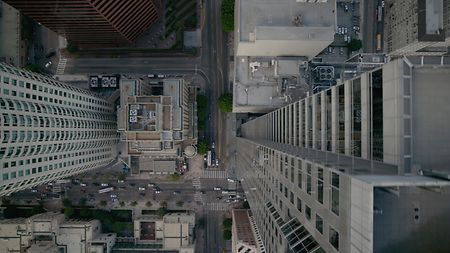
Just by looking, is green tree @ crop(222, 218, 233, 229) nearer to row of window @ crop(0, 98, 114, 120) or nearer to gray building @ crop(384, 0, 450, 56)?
row of window @ crop(0, 98, 114, 120)

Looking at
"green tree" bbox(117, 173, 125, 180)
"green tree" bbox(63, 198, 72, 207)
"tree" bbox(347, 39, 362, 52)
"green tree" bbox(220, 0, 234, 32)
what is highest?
"green tree" bbox(220, 0, 234, 32)

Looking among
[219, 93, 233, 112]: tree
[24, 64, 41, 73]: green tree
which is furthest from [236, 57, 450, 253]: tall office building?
[24, 64, 41, 73]: green tree

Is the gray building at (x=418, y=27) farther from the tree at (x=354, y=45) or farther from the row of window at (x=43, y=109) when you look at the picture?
the row of window at (x=43, y=109)

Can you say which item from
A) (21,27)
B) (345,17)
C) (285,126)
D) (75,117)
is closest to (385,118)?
(285,126)

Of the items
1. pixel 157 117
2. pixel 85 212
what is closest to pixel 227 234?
pixel 85 212

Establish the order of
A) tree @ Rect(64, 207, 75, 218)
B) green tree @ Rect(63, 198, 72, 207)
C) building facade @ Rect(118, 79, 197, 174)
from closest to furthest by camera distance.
→ 1. building facade @ Rect(118, 79, 197, 174)
2. tree @ Rect(64, 207, 75, 218)
3. green tree @ Rect(63, 198, 72, 207)

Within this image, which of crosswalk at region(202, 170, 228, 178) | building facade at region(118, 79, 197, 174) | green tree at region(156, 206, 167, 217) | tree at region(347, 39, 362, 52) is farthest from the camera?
crosswalk at region(202, 170, 228, 178)

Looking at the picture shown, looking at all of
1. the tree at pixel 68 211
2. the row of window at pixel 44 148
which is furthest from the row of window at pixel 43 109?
the tree at pixel 68 211
